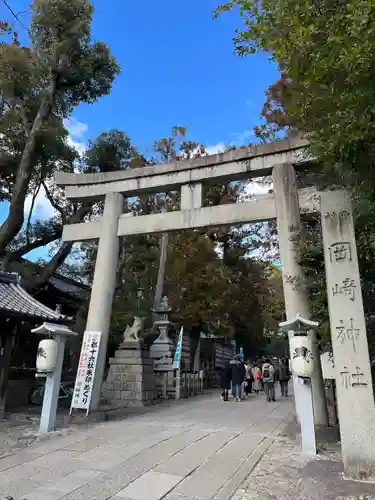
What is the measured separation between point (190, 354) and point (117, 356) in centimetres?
886

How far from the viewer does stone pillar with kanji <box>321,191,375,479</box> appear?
4.98 metres

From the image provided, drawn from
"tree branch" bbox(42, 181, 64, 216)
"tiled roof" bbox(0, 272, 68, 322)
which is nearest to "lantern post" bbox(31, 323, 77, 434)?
"tiled roof" bbox(0, 272, 68, 322)

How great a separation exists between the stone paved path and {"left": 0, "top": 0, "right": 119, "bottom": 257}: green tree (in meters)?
9.35

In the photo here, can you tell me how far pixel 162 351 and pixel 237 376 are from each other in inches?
146

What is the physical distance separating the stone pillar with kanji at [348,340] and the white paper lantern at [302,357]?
97 centimetres

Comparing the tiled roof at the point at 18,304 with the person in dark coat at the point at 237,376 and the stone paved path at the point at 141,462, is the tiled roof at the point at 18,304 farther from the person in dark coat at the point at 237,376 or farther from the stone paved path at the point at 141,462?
the person in dark coat at the point at 237,376

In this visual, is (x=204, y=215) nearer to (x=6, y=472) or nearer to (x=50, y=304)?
(x=6, y=472)

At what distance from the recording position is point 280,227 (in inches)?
358

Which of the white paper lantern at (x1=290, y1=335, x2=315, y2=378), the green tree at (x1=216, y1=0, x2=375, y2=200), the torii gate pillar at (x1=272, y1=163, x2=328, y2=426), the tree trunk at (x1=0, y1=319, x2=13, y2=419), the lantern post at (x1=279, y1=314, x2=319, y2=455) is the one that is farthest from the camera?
the tree trunk at (x1=0, y1=319, x2=13, y2=419)

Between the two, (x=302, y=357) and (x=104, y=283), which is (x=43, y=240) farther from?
(x=302, y=357)

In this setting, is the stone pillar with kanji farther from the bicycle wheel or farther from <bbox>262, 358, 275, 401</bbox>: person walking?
the bicycle wheel

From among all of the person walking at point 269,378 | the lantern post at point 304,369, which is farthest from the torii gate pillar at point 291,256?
the person walking at point 269,378

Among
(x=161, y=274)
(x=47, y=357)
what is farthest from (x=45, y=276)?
(x=47, y=357)

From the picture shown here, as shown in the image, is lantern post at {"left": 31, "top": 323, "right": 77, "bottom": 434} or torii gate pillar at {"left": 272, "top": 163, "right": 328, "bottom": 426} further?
lantern post at {"left": 31, "top": 323, "right": 77, "bottom": 434}
